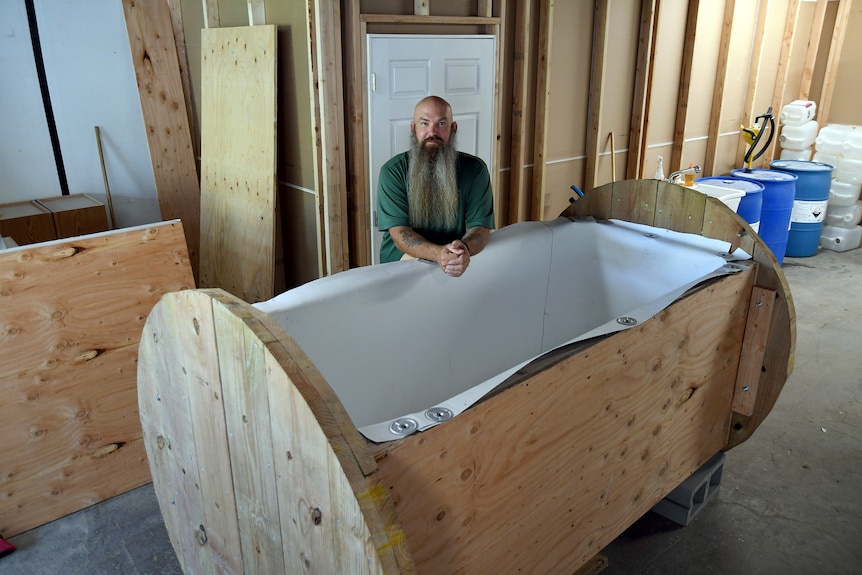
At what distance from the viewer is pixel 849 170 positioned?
5875mm

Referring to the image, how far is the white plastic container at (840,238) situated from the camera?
578 centimetres

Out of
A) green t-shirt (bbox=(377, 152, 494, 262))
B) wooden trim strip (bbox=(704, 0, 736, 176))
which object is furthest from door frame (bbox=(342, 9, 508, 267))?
wooden trim strip (bbox=(704, 0, 736, 176))

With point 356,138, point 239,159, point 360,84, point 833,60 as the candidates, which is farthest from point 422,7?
point 833,60

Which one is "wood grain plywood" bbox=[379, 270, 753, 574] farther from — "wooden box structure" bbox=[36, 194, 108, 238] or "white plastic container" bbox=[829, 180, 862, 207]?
"white plastic container" bbox=[829, 180, 862, 207]

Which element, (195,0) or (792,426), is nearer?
(792,426)

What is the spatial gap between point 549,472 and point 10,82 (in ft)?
12.7

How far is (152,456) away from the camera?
5.65 ft

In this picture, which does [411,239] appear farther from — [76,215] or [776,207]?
[776,207]

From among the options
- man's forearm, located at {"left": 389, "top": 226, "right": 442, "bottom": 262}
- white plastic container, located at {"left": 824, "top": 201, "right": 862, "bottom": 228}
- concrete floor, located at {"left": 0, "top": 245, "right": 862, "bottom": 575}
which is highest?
man's forearm, located at {"left": 389, "top": 226, "right": 442, "bottom": 262}

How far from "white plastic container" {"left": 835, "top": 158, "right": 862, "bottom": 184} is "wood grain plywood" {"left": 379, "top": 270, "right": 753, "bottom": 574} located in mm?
4729

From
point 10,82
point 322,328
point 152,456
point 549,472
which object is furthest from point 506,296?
point 10,82

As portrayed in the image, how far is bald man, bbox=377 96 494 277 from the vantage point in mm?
2480

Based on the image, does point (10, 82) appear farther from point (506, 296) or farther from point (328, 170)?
point (506, 296)

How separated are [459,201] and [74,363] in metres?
1.60
